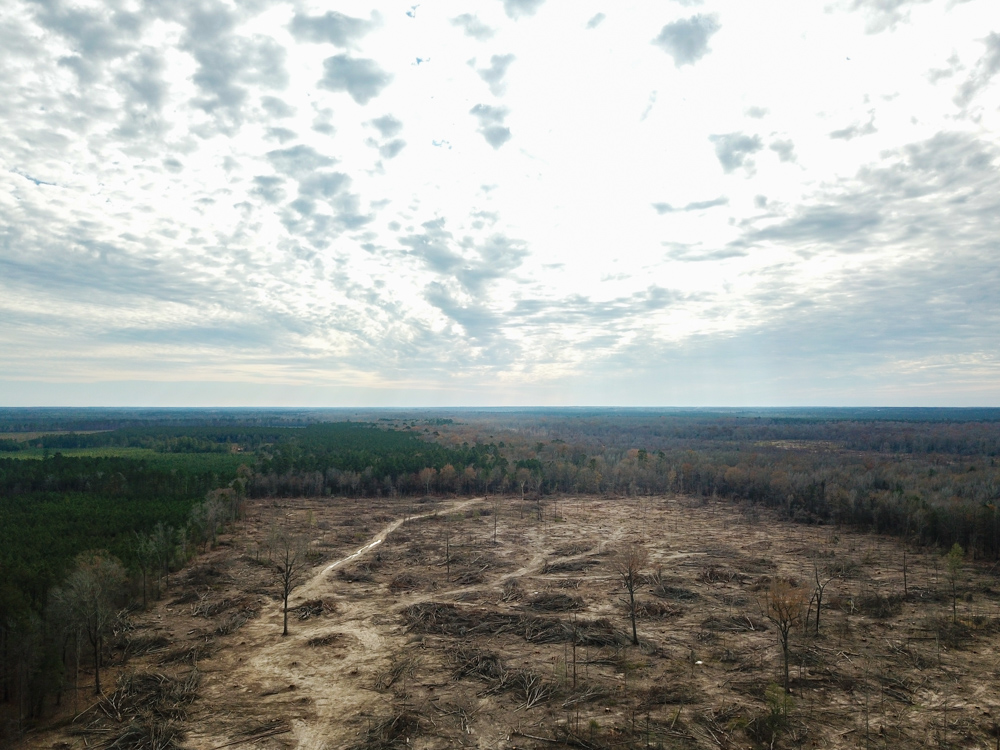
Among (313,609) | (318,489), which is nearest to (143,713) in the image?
(313,609)

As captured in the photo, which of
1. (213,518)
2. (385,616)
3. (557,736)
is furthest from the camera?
(213,518)

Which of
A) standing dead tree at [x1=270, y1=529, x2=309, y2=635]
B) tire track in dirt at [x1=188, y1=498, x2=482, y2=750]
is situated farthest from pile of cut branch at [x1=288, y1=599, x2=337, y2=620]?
standing dead tree at [x1=270, y1=529, x2=309, y2=635]

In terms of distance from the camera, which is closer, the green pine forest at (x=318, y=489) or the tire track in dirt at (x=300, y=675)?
the tire track in dirt at (x=300, y=675)

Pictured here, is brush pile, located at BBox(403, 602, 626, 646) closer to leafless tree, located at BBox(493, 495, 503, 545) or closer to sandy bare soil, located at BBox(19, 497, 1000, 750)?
sandy bare soil, located at BBox(19, 497, 1000, 750)

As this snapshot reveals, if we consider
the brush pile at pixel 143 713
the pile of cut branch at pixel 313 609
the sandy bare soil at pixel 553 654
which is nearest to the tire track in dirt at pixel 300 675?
the sandy bare soil at pixel 553 654

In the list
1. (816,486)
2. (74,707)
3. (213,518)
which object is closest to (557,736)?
(74,707)

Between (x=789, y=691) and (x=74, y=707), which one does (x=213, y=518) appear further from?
(x=789, y=691)

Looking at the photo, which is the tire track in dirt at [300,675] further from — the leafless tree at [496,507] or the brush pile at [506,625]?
the leafless tree at [496,507]

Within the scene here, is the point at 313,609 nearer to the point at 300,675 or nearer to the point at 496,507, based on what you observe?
the point at 300,675

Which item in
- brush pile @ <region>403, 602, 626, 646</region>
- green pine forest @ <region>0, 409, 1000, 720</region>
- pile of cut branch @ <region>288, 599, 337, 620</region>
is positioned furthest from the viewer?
pile of cut branch @ <region>288, 599, 337, 620</region>
